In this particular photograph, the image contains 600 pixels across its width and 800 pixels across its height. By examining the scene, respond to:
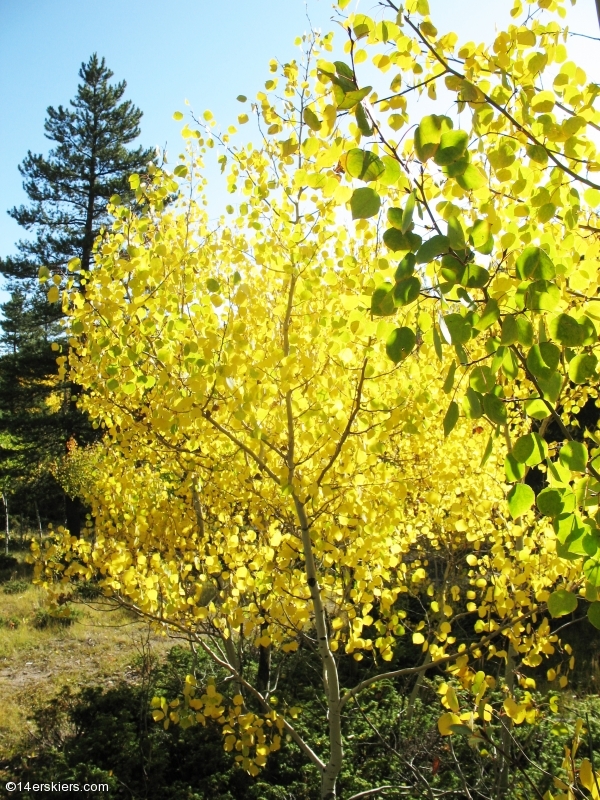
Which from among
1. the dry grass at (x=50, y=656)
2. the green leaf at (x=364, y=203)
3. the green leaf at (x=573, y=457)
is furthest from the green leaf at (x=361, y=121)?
the dry grass at (x=50, y=656)

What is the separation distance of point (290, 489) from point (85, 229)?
14.8 m

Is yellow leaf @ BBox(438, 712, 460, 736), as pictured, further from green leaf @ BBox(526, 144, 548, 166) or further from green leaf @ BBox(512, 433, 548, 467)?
green leaf @ BBox(526, 144, 548, 166)

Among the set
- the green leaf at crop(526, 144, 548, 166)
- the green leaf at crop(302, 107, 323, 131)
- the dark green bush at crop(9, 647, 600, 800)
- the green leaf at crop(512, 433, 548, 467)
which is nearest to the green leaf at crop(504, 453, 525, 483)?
the green leaf at crop(512, 433, 548, 467)

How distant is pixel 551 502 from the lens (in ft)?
2.62

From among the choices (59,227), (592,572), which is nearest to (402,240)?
(592,572)

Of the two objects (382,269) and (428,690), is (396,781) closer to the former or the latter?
(428,690)

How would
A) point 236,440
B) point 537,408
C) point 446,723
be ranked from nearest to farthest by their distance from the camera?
point 537,408 → point 446,723 → point 236,440

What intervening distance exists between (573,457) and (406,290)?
1.11 feet

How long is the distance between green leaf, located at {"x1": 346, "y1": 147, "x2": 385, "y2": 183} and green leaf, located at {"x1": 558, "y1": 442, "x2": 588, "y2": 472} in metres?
0.47

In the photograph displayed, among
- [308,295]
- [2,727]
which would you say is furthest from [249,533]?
[2,727]

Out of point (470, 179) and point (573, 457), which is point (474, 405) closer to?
point (573, 457)

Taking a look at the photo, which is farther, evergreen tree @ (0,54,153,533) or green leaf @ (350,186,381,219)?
evergreen tree @ (0,54,153,533)

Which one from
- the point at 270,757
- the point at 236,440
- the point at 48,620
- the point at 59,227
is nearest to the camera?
the point at 236,440

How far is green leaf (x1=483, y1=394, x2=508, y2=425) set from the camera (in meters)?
0.79
